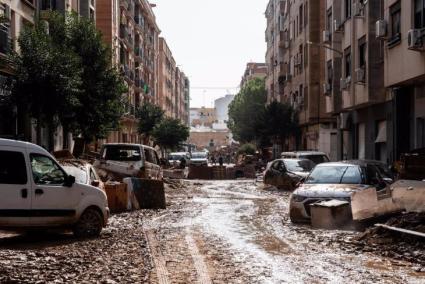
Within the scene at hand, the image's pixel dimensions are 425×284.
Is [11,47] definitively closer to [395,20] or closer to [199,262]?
[395,20]

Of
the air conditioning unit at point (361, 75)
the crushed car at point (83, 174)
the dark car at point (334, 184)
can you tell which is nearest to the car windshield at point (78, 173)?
the crushed car at point (83, 174)

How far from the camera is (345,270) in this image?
901 cm

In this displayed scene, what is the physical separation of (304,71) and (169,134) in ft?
89.4

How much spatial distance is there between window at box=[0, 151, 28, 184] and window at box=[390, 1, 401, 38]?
1815 centimetres

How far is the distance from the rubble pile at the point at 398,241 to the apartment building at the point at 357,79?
659 inches

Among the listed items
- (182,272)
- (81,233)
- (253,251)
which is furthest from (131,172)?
(182,272)

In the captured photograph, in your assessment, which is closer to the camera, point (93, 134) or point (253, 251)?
point (253, 251)

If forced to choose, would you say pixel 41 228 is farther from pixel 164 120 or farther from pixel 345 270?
pixel 164 120

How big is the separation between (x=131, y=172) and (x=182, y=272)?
48.6ft

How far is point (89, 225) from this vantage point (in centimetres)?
1281

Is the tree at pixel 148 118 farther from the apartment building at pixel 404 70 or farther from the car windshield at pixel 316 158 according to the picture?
the apartment building at pixel 404 70

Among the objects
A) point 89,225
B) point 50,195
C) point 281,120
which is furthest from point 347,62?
point 50,195

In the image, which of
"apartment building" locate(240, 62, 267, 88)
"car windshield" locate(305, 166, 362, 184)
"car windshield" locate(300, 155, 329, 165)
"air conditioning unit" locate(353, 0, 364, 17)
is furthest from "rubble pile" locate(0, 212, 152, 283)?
"apartment building" locate(240, 62, 267, 88)

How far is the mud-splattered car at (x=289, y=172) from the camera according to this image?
29538 mm
